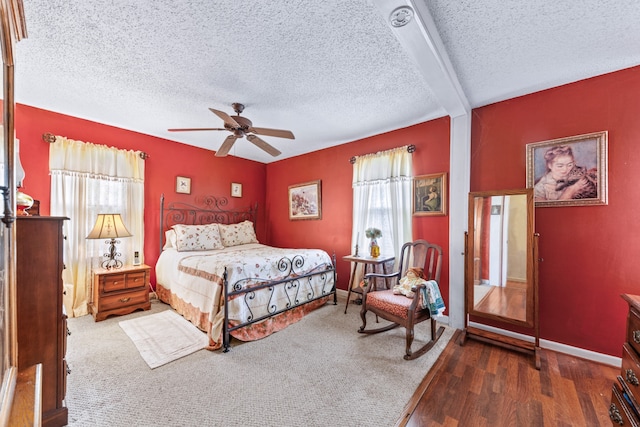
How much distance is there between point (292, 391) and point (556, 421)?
172 centimetres

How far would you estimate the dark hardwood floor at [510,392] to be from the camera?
5.34ft

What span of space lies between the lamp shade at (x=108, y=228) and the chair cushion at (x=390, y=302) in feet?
10.2

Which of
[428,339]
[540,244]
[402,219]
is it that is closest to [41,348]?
[428,339]

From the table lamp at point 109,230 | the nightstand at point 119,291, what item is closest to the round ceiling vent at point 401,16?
the table lamp at point 109,230

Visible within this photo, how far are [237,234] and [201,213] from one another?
0.76 metres

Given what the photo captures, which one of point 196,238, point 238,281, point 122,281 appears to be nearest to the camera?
point 238,281

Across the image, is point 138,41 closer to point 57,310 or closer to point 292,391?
point 57,310

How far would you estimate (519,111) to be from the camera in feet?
8.79

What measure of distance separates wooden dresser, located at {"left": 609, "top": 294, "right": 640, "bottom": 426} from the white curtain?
7.25 ft

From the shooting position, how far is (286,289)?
10.0 ft

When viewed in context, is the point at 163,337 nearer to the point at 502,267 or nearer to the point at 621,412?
the point at 621,412

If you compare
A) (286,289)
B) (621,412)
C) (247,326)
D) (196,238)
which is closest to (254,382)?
(247,326)

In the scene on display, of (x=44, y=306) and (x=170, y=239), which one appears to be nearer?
(x=44, y=306)

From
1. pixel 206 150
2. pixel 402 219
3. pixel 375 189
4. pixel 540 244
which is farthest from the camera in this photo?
pixel 206 150
